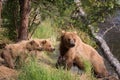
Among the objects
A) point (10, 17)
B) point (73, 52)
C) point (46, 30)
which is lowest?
point (46, 30)

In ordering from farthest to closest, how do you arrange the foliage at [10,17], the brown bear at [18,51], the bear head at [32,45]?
the foliage at [10,17] → the bear head at [32,45] → the brown bear at [18,51]

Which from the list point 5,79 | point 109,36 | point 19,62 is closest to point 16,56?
point 19,62

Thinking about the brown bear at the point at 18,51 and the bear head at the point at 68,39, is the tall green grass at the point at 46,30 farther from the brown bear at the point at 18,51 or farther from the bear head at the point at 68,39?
the brown bear at the point at 18,51

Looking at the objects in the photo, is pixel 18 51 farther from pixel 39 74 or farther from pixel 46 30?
pixel 46 30

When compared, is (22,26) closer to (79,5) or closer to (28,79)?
(79,5)

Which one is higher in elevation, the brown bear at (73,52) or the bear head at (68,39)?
the bear head at (68,39)

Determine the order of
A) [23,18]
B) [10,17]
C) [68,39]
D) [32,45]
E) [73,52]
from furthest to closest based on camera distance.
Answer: [10,17], [23,18], [73,52], [68,39], [32,45]

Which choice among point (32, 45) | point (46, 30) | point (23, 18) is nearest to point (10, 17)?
point (23, 18)

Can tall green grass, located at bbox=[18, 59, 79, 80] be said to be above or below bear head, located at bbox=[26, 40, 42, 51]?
above

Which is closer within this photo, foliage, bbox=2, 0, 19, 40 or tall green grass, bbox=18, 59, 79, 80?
tall green grass, bbox=18, 59, 79, 80

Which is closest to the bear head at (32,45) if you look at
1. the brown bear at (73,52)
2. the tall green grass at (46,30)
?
the brown bear at (73,52)

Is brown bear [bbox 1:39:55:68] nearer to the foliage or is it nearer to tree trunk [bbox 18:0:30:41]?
tree trunk [bbox 18:0:30:41]

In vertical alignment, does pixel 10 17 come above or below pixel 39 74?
below

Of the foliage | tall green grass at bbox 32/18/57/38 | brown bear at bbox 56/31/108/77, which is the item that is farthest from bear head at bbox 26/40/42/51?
tall green grass at bbox 32/18/57/38
